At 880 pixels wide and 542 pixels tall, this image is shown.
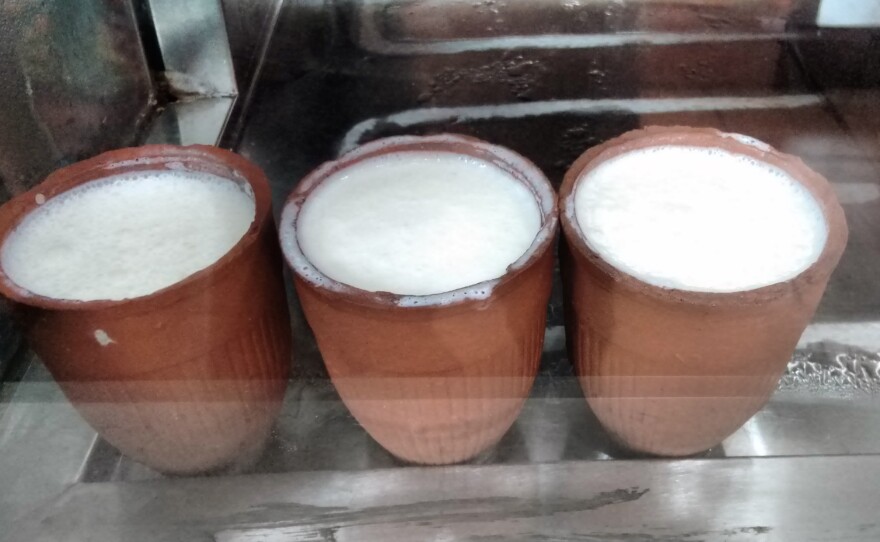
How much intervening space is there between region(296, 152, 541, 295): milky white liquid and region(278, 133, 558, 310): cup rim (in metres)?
0.01

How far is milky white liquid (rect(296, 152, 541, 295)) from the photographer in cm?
88

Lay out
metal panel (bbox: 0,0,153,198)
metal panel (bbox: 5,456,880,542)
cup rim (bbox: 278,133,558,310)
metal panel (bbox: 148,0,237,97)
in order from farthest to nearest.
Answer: metal panel (bbox: 148,0,237,97)
metal panel (bbox: 0,0,153,198)
metal panel (bbox: 5,456,880,542)
cup rim (bbox: 278,133,558,310)

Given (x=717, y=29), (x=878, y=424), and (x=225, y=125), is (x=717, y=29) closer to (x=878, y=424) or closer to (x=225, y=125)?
(x=878, y=424)

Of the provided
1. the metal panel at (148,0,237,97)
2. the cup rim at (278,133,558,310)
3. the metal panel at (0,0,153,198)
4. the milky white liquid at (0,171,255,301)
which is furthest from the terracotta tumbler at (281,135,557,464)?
the metal panel at (148,0,237,97)

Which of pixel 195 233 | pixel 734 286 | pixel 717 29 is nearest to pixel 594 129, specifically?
pixel 717 29

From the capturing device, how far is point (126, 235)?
971 mm

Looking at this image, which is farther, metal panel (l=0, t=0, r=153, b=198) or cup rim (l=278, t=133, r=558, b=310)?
metal panel (l=0, t=0, r=153, b=198)

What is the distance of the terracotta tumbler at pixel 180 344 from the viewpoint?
85 cm

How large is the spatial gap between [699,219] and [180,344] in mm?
629

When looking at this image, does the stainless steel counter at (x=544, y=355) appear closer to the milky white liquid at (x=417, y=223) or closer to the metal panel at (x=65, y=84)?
the metal panel at (x=65, y=84)

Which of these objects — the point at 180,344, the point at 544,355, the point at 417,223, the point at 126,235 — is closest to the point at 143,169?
the point at 126,235

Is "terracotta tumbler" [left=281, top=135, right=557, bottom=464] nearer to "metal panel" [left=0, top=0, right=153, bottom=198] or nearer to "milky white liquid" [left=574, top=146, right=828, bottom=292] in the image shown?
"milky white liquid" [left=574, top=146, right=828, bottom=292]

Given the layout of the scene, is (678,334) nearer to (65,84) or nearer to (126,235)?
(126,235)

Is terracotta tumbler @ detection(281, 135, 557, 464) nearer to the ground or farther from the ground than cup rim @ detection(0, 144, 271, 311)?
nearer to the ground
